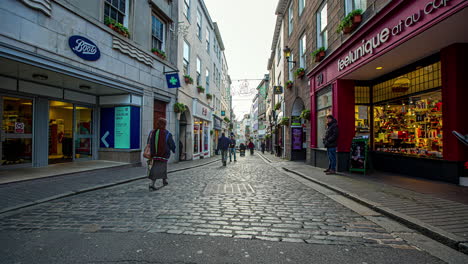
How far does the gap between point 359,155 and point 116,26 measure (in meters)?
10.2

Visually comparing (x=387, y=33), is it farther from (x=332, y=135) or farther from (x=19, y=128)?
(x=19, y=128)

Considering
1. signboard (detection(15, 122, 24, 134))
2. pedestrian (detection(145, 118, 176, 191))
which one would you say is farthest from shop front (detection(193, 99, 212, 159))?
pedestrian (detection(145, 118, 176, 191))

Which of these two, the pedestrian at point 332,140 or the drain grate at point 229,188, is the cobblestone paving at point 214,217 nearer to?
the drain grate at point 229,188

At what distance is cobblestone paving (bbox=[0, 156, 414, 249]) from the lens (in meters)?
3.23

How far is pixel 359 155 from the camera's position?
27.1 ft

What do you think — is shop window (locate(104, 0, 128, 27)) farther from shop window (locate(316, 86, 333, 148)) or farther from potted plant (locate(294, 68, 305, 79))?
shop window (locate(316, 86, 333, 148))

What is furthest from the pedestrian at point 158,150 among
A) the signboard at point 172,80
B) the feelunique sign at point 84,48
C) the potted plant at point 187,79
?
the potted plant at point 187,79

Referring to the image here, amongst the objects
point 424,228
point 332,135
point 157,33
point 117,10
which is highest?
point 157,33

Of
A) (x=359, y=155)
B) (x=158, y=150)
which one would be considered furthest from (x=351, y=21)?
(x=158, y=150)

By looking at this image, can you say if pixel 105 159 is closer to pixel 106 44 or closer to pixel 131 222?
pixel 106 44

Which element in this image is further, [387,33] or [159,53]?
[159,53]

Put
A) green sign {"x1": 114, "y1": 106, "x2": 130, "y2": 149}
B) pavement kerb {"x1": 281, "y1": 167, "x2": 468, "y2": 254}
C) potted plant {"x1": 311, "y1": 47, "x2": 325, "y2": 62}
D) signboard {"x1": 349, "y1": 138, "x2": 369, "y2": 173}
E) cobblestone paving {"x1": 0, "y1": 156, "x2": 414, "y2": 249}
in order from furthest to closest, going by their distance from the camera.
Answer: potted plant {"x1": 311, "y1": 47, "x2": 325, "y2": 62} < green sign {"x1": 114, "y1": 106, "x2": 130, "y2": 149} < signboard {"x1": 349, "y1": 138, "x2": 369, "y2": 173} < cobblestone paving {"x1": 0, "y1": 156, "x2": 414, "y2": 249} < pavement kerb {"x1": 281, "y1": 167, "x2": 468, "y2": 254}

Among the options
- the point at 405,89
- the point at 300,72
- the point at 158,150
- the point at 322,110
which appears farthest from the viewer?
the point at 300,72

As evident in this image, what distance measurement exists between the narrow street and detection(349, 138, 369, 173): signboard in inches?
142
